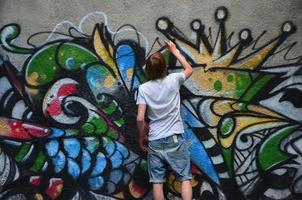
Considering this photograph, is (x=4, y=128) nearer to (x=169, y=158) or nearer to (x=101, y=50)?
(x=101, y=50)

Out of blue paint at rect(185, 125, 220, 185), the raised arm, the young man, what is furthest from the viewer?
blue paint at rect(185, 125, 220, 185)

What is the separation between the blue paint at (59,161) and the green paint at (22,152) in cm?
30

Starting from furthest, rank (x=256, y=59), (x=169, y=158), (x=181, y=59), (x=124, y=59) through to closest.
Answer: (x=124, y=59) → (x=256, y=59) → (x=181, y=59) → (x=169, y=158)

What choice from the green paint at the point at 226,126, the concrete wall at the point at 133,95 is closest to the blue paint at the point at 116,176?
the concrete wall at the point at 133,95

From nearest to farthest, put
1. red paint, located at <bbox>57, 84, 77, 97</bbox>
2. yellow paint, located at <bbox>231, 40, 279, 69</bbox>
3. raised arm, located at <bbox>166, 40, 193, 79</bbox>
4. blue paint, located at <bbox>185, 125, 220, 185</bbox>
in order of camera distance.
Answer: raised arm, located at <bbox>166, 40, 193, 79</bbox> → yellow paint, located at <bbox>231, 40, 279, 69</bbox> → blue paint, located at <bbox>185, 125, 220, 185</bbox> → red paint, located at <bbox>57, 84, 77, 97</bbox>

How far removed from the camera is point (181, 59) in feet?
17.1

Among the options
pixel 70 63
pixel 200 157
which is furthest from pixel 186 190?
pixel 70 63

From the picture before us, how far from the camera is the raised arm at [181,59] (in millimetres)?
5168

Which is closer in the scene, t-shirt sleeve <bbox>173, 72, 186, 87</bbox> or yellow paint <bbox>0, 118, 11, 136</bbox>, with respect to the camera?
t-shirt sleeve <bbox>173, 72, 186, 87</bbox>

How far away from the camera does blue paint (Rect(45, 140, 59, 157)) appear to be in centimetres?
563

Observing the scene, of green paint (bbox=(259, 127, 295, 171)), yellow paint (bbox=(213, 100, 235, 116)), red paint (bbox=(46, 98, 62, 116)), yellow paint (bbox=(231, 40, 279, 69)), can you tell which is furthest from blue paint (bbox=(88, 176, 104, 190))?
yellow paint (bbox=(231, 40, 279, 69))

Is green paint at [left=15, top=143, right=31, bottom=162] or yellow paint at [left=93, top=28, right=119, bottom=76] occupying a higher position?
yellow paint at [left=93, top=28, right=119, bottom=76]

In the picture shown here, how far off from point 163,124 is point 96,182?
1074 mm

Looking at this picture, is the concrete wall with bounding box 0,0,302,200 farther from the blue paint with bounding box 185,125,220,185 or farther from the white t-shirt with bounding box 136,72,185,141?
the white t-shirt with bounding box 136,72,185,141
